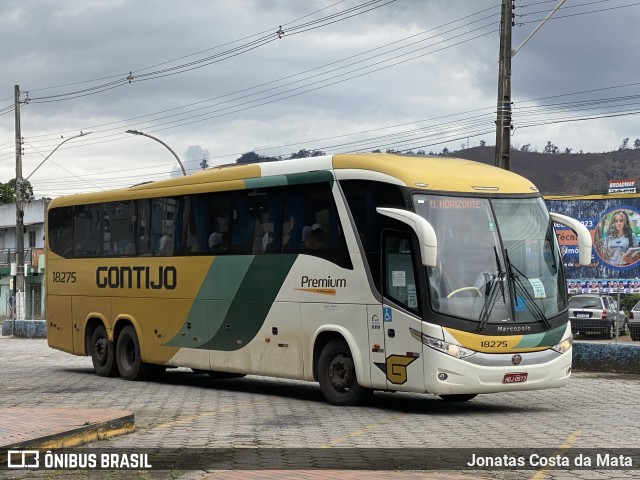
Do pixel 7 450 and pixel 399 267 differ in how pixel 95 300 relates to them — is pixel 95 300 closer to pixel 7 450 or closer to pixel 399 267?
pixel 399 267

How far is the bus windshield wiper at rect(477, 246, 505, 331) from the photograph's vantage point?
15.4m

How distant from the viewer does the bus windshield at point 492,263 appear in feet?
50.8

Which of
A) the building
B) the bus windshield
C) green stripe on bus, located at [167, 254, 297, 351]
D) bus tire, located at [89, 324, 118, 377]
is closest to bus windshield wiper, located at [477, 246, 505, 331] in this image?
the bus windshield

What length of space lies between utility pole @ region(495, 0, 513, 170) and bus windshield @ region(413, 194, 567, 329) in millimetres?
9113

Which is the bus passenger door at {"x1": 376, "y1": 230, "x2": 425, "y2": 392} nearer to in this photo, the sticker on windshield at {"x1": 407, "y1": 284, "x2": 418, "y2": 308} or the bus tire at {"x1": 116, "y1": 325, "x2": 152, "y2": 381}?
the sticker on windshield at {"x1": 407, "y1": 284, "x2": 418, "y2": 308}

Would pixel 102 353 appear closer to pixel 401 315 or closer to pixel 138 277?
pixel 138 277

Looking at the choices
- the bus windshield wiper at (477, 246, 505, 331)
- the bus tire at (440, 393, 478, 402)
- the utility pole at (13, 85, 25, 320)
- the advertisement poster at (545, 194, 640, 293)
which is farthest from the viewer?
the advertisement poster at (545, 194, 640, 293)

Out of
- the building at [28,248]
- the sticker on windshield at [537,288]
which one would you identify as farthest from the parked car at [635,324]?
the building at [28,248]

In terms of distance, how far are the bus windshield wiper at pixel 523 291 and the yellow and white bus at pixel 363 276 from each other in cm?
3

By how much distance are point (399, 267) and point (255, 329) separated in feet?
12.5

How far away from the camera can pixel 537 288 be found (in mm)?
16109

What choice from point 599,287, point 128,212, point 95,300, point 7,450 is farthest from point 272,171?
point 599,287

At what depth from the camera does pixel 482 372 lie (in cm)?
1535

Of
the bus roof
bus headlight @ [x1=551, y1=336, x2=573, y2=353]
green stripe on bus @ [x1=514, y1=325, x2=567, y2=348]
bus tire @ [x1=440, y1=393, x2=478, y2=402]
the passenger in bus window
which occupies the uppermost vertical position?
the bus roof
